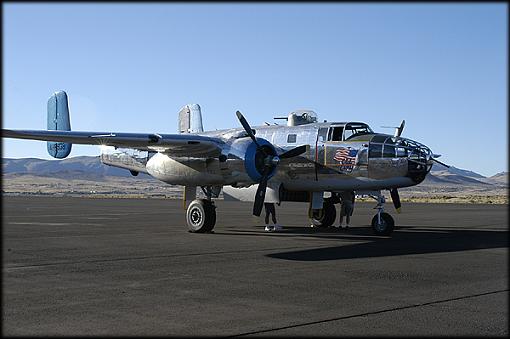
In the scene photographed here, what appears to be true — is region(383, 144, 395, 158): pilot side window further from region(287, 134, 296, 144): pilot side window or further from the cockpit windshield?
region(287, 134, 296, 144): pilot side window

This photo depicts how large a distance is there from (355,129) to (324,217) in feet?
19.1

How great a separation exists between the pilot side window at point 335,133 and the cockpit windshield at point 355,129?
185 millimetres

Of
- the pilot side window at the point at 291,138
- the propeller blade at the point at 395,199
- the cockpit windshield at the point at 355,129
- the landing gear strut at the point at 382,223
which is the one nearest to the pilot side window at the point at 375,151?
the cockpit windshield at the point at 355,129

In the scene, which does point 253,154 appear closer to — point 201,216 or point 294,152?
point 294,152

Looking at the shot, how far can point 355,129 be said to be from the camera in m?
22.0

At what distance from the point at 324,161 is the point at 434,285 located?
1096 centimetres

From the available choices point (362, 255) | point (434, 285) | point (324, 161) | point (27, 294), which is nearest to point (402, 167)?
point (324, 161)

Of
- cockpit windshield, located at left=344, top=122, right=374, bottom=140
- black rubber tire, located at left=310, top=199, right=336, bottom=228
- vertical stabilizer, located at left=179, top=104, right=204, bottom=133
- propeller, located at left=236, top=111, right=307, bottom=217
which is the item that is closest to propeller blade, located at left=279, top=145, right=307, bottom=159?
propeller, located at left=236, top=111, right=307, bottom=217

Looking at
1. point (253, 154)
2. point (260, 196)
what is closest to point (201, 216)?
point (260, 196)

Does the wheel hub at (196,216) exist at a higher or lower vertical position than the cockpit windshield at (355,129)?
lower

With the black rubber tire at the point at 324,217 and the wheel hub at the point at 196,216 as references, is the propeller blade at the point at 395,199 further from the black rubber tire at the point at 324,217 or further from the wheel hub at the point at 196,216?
the wheel hub at the point at 196,216

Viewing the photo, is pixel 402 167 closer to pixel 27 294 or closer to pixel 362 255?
pixel 362 255

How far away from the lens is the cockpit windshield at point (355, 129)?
71.8 ft

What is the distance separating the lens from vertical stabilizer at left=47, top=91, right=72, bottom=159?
2942cm
